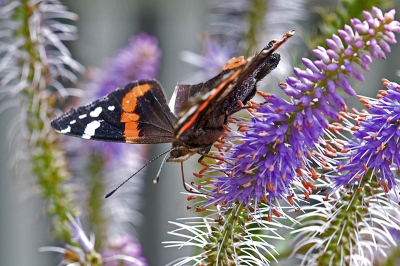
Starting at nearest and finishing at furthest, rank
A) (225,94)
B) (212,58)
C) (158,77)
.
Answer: (225,94) → (212,58) → (158,77)

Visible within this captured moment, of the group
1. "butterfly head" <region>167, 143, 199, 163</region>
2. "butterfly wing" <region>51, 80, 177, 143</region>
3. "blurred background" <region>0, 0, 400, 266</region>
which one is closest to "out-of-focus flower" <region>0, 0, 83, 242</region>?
"butterfly wing" <region>51, 80, 177, 143</region>

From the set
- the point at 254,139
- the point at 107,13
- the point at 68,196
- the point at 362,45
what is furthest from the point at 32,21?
the point at 107,13

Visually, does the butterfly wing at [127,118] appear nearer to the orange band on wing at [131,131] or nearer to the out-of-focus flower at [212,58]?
the orange band on wing at [131,131]

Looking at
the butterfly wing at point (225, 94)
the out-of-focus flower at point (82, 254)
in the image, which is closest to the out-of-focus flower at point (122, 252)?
the out-of-focus flower at point (82, 254)

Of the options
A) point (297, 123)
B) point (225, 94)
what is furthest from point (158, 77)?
point (297, 123)

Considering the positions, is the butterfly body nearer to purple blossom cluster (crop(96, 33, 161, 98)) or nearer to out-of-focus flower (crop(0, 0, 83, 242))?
out-of-focus flower (crop(0, 0, 83, 242))

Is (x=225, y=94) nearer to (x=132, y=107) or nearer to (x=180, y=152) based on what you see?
(x=180, y=152)

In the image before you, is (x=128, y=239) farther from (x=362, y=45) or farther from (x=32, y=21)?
(x=362, y=45)
